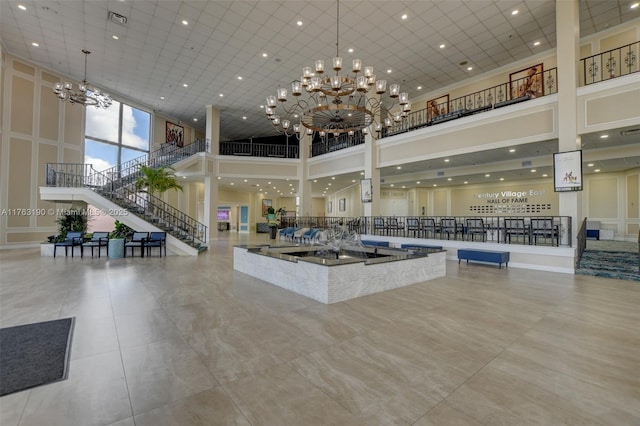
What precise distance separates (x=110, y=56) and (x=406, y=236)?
12477 millimetres

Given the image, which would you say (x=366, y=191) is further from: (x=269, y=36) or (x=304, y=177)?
(x=269, y=36)

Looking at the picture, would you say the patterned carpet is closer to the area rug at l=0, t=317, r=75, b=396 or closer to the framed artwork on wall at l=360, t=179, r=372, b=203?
the framed artwork on wall at l=360, t=179, r=372, b=203

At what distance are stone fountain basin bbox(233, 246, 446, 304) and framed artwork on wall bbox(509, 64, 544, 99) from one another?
24.5 feet

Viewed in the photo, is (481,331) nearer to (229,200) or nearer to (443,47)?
(443,47)

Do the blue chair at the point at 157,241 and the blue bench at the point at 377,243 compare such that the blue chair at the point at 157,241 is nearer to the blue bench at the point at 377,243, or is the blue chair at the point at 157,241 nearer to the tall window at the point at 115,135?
the tall window at the point at 115,135

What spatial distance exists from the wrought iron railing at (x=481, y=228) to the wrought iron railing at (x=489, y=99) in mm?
3484

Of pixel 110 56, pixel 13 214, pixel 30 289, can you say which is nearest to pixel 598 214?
pixel 30 289

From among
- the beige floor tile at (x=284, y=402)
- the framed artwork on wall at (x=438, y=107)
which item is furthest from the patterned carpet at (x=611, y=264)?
the beige floor tile at (x=284, y=402)

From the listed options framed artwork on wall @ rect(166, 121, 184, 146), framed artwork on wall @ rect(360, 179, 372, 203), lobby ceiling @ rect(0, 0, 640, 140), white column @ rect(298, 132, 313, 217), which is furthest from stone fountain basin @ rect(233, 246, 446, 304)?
framed artwork on wall @ rect(166, 121, 184, 146)

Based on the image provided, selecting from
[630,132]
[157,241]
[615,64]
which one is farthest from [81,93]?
[615,64]

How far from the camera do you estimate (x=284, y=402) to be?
6.36ft

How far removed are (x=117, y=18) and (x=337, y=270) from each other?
9.52m

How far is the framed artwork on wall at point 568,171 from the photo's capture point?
6.57 metres

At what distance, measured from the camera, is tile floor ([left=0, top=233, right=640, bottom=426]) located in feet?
6.07
